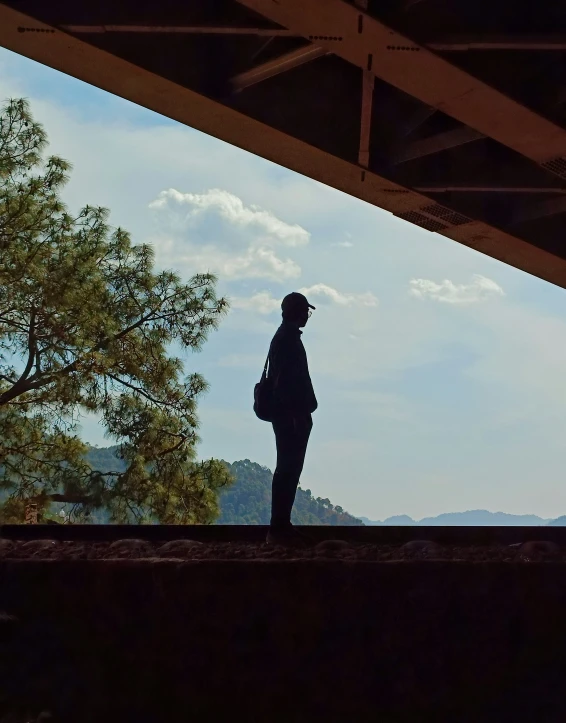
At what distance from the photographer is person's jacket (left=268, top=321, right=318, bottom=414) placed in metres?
6.15

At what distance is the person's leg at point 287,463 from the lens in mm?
6188

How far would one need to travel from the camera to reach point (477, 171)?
8.22m

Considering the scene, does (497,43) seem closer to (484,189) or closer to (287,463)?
(484,189)

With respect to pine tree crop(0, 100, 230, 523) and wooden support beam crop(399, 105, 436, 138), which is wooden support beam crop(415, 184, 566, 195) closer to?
wooden support beam crop(399, 105, 436, 138)
